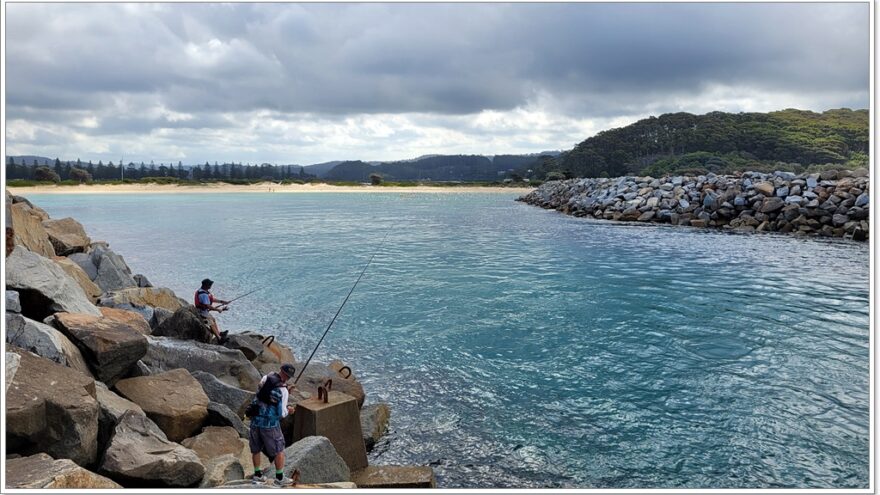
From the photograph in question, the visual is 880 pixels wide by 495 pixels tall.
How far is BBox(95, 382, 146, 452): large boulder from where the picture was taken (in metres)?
5.50

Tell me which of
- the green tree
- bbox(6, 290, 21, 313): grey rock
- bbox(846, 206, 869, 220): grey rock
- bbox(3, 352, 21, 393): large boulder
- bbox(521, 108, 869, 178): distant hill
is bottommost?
bbox(3, 352, 21, 393): large boulder

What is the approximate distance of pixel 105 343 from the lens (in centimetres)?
658

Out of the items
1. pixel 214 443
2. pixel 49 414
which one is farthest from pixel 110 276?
pixel 49 414

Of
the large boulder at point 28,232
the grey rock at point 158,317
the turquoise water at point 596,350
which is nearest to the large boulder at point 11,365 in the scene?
the turquoise water at point 596,350

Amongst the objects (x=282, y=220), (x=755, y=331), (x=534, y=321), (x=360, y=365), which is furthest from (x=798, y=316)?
(x=282, y=220)

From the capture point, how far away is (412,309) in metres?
14.6

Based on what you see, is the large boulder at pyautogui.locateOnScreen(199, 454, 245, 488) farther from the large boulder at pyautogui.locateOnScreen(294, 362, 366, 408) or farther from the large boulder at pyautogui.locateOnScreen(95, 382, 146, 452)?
the large boulder at pyautogui.locateOnScreen(294, 362, 366, 408)

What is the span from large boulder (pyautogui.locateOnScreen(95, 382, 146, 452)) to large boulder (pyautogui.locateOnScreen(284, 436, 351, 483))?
1637 mm

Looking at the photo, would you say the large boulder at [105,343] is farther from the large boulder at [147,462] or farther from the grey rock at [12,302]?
the large boulder at [147,462]

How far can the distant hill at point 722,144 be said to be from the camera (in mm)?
92375

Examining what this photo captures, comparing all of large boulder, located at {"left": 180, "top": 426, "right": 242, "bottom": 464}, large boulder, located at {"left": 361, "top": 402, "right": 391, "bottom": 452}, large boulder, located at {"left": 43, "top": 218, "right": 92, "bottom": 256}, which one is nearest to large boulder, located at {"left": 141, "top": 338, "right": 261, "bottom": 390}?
large boulder, located at {"left": 180, "top": 426, "right": 242, "bottom": 464}

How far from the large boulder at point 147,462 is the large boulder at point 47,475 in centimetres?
38

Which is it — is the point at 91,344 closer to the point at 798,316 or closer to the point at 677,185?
the point at 798,316

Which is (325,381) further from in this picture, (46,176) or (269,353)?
(46,176)
